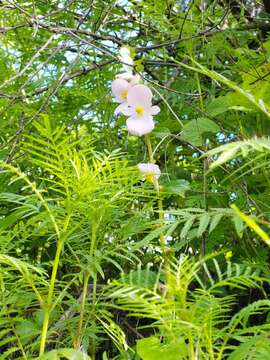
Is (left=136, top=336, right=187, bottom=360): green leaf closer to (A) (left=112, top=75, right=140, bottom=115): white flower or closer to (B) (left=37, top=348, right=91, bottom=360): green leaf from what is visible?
(B) (left=37, top=348, right=91, bottom=360): green leaf

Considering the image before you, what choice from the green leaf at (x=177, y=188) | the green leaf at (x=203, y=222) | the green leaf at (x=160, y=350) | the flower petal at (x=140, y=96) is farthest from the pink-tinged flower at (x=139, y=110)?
the green leaf at (x=160, y=350)

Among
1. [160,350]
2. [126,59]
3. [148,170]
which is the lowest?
[160,350]

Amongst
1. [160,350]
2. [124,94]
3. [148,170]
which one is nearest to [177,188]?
[148,170]

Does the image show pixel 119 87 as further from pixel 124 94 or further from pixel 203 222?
pixel 203 222

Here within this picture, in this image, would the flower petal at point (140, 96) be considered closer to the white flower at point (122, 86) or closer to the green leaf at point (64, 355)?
the white flower at point (122, 86)

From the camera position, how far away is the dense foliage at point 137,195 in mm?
893

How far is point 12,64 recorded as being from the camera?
212 cm

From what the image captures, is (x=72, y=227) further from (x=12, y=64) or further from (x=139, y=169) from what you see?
(x=12, y=64)

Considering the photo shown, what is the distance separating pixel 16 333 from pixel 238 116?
0.85m

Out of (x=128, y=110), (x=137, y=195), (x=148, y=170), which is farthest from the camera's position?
(x=128, y=110)

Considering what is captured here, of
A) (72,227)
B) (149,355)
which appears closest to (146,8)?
(72,227)

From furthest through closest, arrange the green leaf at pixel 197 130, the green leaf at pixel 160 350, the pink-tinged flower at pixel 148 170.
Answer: the green leaf at pixel 197 130
the pink-tinged flower at pixel 148 170
the green leaf at pixel 160 350

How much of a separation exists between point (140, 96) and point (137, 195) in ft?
0.95

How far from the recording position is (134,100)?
48.5 inches
